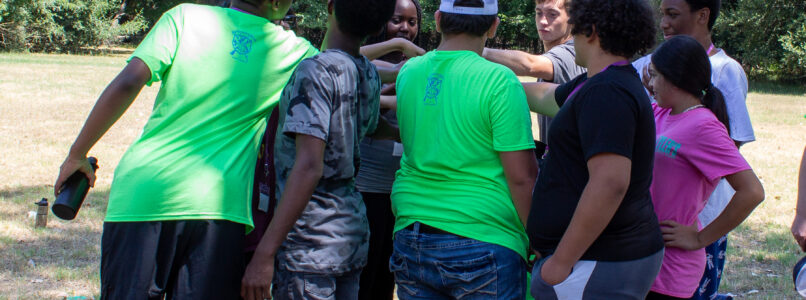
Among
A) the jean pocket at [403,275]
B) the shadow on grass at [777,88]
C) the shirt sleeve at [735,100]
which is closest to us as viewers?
the jean pocket at [403,275]

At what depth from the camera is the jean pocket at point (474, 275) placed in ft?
8.18

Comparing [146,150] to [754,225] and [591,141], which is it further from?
[754,225]

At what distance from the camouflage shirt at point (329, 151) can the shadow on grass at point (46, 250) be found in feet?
9.69

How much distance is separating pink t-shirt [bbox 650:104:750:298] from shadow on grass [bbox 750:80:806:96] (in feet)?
76.9

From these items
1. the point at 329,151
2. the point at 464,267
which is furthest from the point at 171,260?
the point at 464,267

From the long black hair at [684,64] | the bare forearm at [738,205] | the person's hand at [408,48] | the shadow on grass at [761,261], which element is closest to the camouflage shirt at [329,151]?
the person's hand at [408,48]

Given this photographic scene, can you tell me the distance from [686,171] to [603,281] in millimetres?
677

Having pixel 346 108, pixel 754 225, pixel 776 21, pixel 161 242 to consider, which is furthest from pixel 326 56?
pixel 776 21

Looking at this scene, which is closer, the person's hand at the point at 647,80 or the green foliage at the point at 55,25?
the person's hand at the point at 647,80

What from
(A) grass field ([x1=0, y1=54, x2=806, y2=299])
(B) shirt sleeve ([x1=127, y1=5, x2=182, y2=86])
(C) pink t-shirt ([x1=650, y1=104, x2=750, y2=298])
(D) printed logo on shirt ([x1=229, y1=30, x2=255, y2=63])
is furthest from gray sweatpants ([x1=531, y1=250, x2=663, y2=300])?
(A) grass field ([x1=0, y1=54, x2=806, y2=299])

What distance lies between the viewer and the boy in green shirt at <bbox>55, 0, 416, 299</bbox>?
2.49m

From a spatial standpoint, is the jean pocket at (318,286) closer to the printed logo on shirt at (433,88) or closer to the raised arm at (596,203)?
the printed logo on shirt at (433,88)

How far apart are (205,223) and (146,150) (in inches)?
12.7

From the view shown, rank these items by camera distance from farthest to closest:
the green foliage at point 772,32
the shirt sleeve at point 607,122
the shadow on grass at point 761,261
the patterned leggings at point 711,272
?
the green foliage at point 772,32 < the shadow on grass at point 761,261 < the patterned leggings at point 711,272 < the shirt sleeve at point 607,122
